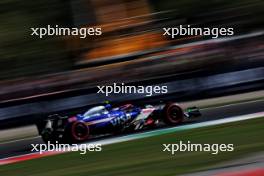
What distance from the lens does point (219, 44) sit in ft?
47.5

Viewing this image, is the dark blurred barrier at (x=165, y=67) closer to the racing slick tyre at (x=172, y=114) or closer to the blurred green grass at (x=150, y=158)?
the racing slick tyre at (x=172, y=114)

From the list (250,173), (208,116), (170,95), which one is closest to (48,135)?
(208,116)

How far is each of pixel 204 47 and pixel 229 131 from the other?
556 centimetres

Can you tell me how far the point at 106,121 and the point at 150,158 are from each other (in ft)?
7.56

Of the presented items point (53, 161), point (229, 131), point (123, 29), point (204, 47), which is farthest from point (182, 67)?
point (53, 161)

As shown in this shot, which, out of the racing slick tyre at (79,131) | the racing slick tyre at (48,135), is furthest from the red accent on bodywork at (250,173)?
the racing slick tyre at (48,135)

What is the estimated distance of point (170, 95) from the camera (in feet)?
43.4

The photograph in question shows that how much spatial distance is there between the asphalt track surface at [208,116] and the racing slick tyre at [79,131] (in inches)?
16.0

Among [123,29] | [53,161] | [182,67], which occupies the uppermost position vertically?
[123,29]

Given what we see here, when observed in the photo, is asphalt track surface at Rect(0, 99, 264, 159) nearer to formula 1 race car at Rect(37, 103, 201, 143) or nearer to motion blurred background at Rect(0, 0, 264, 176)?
motion blurred background at Rect(0, 0, 264, 176)

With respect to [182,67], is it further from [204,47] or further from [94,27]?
[94,27]

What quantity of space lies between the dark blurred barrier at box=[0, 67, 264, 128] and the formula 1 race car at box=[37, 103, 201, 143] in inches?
111

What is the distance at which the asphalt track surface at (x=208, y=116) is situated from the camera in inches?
397

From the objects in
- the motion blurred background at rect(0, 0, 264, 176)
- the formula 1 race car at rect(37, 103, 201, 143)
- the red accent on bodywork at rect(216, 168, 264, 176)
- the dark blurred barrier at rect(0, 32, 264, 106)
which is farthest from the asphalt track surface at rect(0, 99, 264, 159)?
the red accent on bodywork at rect(216, 168, 264, 176)
